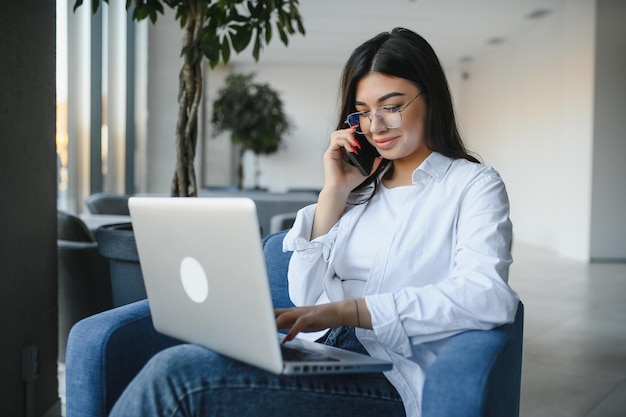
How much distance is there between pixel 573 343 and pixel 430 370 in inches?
125

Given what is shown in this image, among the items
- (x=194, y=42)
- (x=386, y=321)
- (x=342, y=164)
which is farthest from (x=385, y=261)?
(x=194, y=42)

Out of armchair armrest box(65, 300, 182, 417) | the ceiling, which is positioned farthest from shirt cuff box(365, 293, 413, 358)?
the ceiling

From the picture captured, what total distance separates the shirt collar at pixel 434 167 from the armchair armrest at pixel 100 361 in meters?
0.81

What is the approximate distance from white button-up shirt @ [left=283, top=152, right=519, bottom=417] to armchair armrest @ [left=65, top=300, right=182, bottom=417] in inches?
18.0

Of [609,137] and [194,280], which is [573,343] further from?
[609,137]

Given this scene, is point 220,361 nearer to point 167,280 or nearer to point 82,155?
point 167,280

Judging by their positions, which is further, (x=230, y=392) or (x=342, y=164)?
(x=342, y=164)

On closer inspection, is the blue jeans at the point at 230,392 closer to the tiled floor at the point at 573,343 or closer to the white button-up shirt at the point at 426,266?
the white button-up shirt at the point at 426,266

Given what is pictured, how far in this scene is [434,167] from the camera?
1702 millimetres

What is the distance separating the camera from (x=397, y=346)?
143 centimetres

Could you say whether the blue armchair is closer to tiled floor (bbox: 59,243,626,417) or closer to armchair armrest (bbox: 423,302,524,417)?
armchair armrest (bbox: 423,302,524,417)

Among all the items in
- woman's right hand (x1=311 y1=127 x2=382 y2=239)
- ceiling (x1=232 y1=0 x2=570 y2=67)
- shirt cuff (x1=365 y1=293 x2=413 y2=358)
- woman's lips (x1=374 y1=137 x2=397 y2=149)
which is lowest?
shirt cuff (x1=365 y1=293 x2=413 y2=358)

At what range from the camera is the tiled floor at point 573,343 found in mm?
2953

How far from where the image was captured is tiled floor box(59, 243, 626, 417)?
2.95 metres
